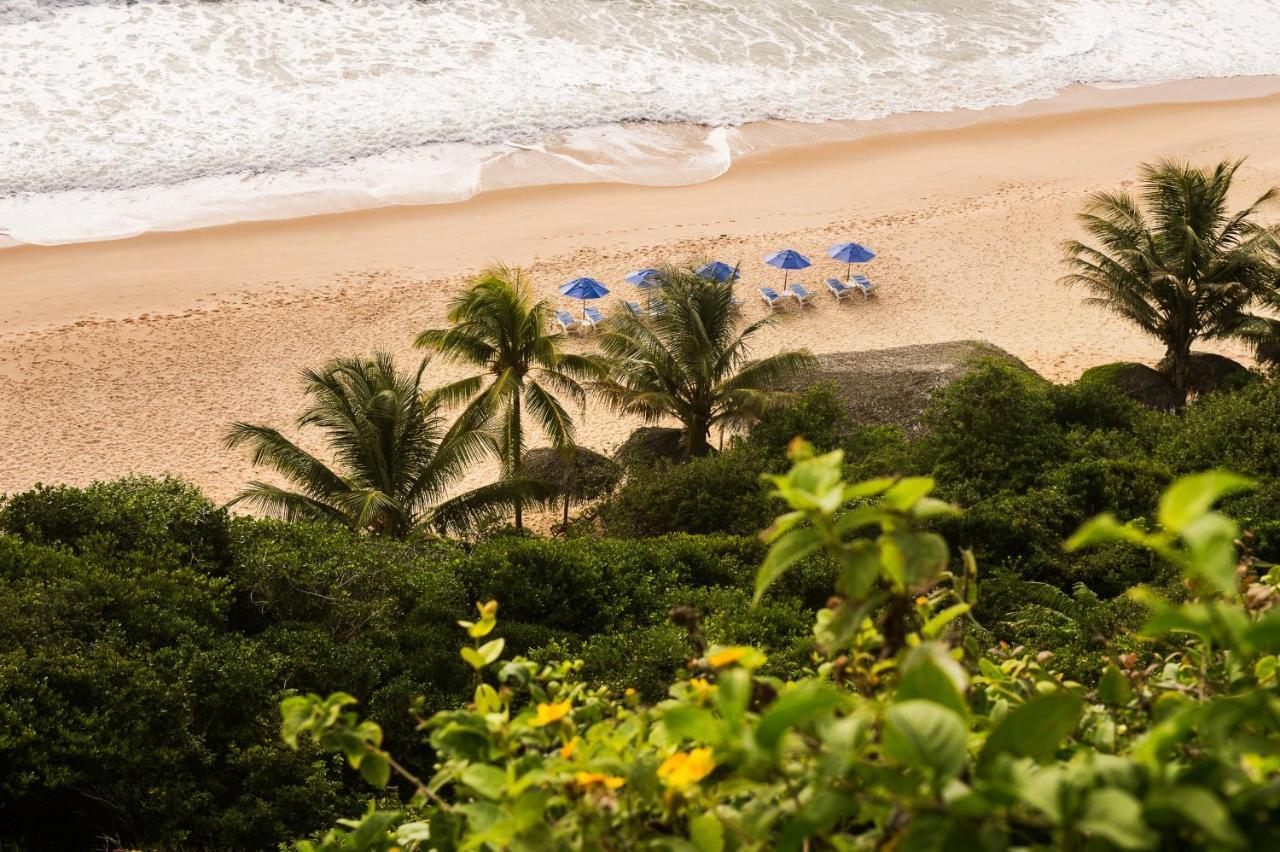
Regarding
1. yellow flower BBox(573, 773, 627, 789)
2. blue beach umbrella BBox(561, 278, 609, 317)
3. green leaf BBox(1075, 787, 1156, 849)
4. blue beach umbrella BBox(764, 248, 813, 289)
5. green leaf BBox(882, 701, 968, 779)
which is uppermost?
green leaf BBox(882, 701, 968, 779)

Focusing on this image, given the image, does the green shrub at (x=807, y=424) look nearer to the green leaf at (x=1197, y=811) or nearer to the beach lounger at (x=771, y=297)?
the beach lounger at (x=771, y=297)

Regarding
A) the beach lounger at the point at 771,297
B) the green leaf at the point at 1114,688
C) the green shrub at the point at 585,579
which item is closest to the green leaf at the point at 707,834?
the green leaf at the point at 1114,688

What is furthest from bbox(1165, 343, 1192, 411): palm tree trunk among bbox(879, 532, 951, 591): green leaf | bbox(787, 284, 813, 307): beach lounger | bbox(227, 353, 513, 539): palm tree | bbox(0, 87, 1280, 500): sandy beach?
bbox(879, 532, 951, 591): green leaf

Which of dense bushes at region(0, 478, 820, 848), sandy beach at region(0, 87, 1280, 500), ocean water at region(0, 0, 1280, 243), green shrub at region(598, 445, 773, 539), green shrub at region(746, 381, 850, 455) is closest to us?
dense bushes at region(0, 478, 820, 848)

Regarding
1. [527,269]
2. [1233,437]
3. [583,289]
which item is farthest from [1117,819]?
[527,269]

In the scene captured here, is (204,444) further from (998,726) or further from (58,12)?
(58,12)

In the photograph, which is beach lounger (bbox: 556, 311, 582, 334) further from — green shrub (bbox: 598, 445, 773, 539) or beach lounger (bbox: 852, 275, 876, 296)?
green shrub (bbox: 598, 445, 773, 539)
